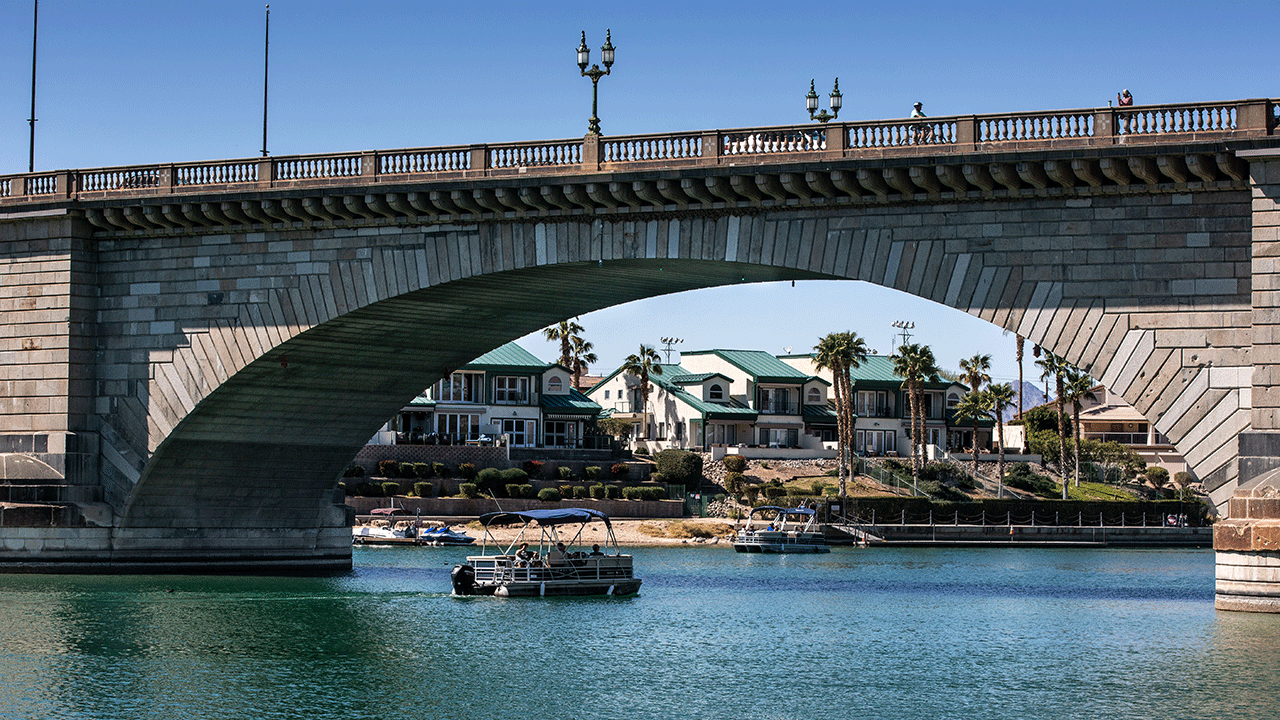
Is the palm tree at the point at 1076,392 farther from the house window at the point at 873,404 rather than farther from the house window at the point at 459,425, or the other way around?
the house window at the point at 459,425

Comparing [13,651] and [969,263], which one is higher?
[969,263]

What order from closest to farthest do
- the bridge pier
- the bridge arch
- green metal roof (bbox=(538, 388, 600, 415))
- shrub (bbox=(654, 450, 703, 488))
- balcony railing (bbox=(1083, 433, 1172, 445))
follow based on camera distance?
the bridge pier
the bridge arch
shrub (bbox=(654, 450, 703, 488))
green metal roof (bbox=(538, 388, 600, 415))
balcony railing (bbox=(1083, 433, 1172, 445))

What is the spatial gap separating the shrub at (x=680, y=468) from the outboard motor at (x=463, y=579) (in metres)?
39.0

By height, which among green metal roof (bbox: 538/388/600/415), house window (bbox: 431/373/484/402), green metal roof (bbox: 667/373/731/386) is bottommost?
green metal roof (bbox: 538/388/600/415)

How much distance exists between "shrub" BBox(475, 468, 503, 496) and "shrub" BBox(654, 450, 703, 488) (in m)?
10.8

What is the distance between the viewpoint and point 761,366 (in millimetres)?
107500

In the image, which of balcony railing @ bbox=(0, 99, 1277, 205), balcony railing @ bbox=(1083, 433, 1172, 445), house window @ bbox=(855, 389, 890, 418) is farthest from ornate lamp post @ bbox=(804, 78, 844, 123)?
balcony railing @ bbox=(1083, 433, 1172, 445)

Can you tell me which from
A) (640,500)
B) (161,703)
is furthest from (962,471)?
(161,703)

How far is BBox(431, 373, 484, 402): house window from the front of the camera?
94.4m

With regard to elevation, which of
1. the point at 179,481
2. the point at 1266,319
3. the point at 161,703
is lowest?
the point at 161,703

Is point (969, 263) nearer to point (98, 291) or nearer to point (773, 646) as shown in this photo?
point (773, 646)

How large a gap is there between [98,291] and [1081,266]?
2890 centimetres

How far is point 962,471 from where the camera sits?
98000mm

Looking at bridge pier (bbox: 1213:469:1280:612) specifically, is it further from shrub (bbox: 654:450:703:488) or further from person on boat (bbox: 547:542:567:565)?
shrub (bbox: 654:450:703:488)
